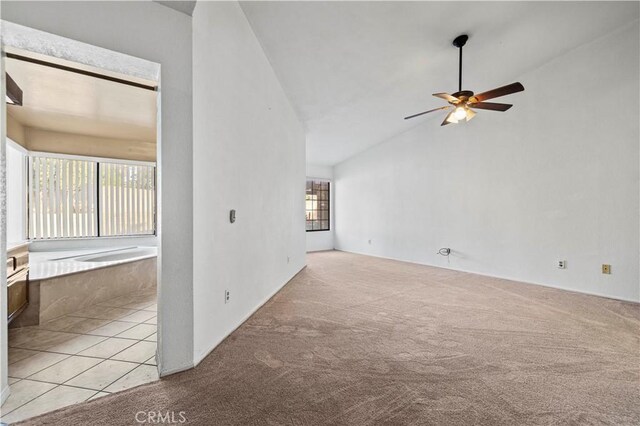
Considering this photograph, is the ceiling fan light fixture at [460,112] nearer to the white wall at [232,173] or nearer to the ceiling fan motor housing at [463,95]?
the ceiling fan motor housing at [463,95]

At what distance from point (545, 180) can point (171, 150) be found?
518 centimetres

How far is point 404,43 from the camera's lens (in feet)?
11.6

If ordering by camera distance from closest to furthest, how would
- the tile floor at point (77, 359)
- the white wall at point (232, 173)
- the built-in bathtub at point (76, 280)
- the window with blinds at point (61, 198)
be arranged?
the tile floor at point (77, 359) → the white wall at point (232, 173) → the built-in bathtub at point (76, 280) → the window with blinds at point (61, 198)

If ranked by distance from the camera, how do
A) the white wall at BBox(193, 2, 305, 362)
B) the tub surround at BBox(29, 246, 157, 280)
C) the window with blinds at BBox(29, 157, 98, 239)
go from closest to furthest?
the white wall at BBox(193, 2, 305, 362), the tub surround at BBox(29, 246, 157, 280), the window with blinds at BBox(29, 157, 98, 239)

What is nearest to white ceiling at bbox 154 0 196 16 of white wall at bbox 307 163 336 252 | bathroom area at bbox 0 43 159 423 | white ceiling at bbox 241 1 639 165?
bathroom area at bbox 0 43 159 423

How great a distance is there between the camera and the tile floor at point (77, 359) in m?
1.77

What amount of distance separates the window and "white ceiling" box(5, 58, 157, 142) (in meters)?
4.47

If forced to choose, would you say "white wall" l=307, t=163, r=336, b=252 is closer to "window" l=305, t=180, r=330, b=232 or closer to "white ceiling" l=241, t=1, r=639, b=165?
"window" l=305, t=180, r=330, b=232

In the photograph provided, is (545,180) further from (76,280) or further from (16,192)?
(16,192)

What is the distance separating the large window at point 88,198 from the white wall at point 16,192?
0.34ft

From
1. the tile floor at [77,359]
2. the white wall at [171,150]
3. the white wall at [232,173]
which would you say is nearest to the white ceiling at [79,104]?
the white wall at [232,173]

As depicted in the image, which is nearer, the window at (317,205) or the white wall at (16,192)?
the white wall at (16,192)

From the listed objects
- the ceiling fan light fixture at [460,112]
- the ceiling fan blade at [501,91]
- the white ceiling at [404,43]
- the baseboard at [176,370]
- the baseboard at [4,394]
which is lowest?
the baseboard at [176,370]

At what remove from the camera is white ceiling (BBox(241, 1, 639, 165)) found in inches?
119
